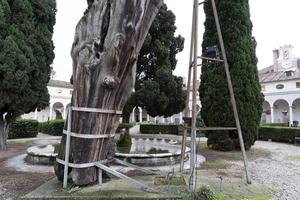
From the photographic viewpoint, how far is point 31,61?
1006 cm

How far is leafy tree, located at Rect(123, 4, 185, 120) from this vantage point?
48.6 ft

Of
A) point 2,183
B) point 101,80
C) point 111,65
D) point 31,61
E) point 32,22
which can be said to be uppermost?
point 32,22

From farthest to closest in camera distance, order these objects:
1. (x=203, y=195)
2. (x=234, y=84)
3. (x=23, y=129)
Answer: (x=23, y=129)
(x=234, y=84)
(x=203, y=195)

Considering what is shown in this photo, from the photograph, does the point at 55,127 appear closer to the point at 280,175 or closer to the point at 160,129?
the point at 160,129

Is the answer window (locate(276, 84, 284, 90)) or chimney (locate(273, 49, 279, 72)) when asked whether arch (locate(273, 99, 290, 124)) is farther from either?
chimney (locate(273, 49, 279, 72))

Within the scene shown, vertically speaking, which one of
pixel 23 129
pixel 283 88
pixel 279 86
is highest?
pixel 279 86

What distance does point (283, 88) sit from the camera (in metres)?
28.8

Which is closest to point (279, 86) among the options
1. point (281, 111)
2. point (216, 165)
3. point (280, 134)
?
point (281, 111)

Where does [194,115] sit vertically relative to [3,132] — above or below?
above

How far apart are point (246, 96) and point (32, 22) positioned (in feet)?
31.6

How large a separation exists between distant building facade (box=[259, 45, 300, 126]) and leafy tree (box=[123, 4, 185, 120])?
18.0 metres

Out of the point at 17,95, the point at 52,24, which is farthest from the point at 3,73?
the point at 52,24

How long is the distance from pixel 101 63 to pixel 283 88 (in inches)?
1192

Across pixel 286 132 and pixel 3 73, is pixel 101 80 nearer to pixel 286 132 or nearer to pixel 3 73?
pixel 3 73
